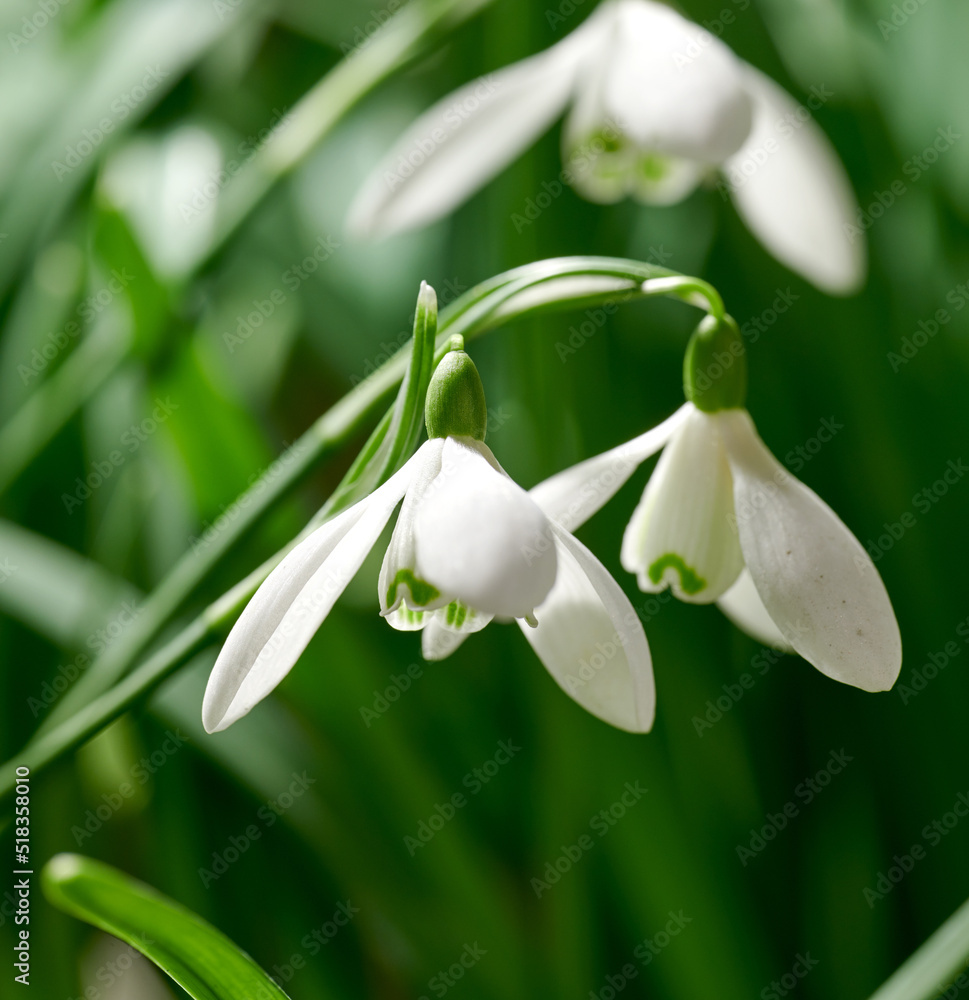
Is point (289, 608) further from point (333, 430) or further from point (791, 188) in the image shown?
point (791, 188)

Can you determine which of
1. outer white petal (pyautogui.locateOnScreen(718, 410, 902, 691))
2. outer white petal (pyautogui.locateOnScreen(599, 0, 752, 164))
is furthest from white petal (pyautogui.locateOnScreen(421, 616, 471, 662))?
outer white petal (pyautogui.locateOnScreen(599, 0, 752, 164))

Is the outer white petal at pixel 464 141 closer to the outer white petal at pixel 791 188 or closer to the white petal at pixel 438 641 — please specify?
the outer white petal at pixel 791 188

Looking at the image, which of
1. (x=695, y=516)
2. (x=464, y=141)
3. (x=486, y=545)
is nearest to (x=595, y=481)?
(x=695, y=516)

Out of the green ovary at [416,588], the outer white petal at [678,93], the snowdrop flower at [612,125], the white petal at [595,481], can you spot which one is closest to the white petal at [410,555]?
the green ovary at [416,588]

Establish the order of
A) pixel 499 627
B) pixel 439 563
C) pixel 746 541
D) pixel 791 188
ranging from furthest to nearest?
pixel 499 627, pixel 791 188, pixel 746 541, pixel 439 563

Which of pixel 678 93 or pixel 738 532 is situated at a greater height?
pixel 678 93

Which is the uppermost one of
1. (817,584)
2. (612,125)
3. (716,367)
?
(612,125)
